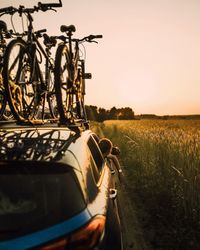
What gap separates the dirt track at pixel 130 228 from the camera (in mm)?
5734

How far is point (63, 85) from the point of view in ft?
23.7

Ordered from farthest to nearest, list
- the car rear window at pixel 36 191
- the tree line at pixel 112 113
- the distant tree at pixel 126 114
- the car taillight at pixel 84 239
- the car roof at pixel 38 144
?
the distant tree at pixel 126 114
the tree line at pixel 112 113
the car roof at pixel 38 144
the car rear window at pixel 36 191
the car taillight at pixel 84 239

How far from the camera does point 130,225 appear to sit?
6.66 meters

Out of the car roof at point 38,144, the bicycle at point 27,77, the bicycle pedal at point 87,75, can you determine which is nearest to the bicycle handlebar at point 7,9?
the bicycle at point 27,77

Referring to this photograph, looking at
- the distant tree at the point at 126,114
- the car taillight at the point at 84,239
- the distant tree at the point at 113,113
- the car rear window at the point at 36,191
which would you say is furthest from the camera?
the distant tree at the point at 126,114

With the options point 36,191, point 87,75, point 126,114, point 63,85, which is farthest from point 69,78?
point 126,114

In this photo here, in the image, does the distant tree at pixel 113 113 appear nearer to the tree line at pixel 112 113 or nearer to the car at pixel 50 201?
the tree line at pixel 112 113

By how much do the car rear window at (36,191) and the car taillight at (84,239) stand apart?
0.14m

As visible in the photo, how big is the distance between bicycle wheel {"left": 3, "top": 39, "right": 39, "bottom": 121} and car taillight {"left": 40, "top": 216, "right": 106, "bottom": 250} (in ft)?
11.1

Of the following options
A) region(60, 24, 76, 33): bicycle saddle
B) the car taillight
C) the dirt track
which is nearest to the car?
the car taillight

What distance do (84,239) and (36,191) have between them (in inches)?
20.0

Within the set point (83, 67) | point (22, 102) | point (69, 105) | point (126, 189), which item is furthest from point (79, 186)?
point (83, 67)

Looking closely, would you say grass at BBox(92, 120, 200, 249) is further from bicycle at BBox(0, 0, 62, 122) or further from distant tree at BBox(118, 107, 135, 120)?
distant tree at BBox(118, 107, 135, 120)

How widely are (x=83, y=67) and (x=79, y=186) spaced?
785 cm
